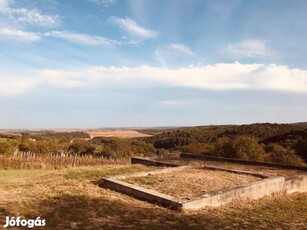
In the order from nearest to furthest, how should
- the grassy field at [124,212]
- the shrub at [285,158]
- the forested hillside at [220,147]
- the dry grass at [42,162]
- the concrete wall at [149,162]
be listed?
the grassy field at [124,212], the concrete wall at [149,162], the dry grass at [42,162], the shrub at [285,158], the forested hillside at [220,147]

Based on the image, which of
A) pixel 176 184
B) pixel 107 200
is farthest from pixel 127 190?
pixel 176 184

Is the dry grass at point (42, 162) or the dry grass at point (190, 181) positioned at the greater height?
the dry grass at point (190, 181)

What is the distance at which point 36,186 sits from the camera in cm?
822

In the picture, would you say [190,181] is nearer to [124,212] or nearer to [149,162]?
[124,212]

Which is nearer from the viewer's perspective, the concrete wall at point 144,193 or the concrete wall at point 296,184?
the concrete wall at point 144,193

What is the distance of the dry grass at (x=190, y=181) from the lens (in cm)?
766

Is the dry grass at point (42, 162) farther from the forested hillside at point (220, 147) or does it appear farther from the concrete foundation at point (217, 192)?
the concrete foundation at point (217, 192)

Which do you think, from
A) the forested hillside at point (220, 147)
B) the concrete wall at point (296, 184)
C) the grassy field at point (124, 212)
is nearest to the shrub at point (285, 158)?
the forested hillside at point (220, 147)

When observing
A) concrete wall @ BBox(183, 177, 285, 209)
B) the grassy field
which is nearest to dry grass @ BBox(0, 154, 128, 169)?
the grassy field

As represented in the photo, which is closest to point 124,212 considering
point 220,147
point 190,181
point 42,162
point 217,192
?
point 217,192

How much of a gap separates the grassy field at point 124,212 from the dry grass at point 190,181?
991 mm

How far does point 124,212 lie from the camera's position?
19.9ft

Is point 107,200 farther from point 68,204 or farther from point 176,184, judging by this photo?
point 176,184

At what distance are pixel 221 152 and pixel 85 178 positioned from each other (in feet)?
45.0
